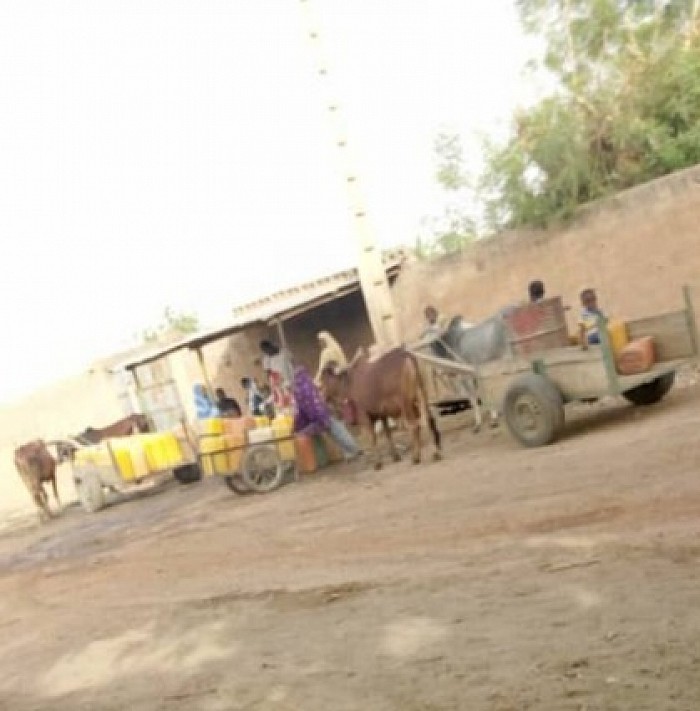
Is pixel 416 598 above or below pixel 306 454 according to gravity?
below

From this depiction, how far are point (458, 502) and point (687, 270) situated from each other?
7.20 metres

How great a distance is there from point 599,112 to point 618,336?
23.8 ft

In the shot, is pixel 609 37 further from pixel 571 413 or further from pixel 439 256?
pixel 571 413

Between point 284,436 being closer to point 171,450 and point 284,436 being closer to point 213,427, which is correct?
point 213,427

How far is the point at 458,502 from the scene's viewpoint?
813 centimetres

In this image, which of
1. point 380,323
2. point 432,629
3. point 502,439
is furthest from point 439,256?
point 432,629

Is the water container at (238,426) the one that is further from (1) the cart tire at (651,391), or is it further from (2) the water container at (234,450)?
(1) the cart tire at (651,391)

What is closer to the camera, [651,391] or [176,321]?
[651,391]

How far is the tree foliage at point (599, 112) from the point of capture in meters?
15.2

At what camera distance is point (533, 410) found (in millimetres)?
10180

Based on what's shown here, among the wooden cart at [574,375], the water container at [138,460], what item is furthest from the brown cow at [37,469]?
the wooden cart at [574,375]

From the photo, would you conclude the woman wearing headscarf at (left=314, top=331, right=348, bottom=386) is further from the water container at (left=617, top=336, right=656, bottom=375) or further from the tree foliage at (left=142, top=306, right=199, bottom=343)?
the tree foliage at (left=142, top=306, right=199, bottom=343)

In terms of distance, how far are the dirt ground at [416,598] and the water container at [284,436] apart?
1.83m

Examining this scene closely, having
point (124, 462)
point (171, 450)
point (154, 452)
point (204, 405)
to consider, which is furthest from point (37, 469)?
point (204, 405)
